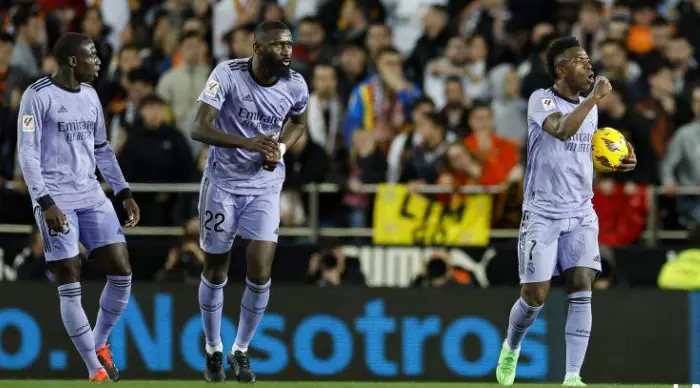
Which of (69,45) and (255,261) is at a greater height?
(69,45)

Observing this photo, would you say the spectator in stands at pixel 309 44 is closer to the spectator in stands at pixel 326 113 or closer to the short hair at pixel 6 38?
the spectator in stands at pixel 326 113

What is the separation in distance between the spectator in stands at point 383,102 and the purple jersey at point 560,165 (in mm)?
5711

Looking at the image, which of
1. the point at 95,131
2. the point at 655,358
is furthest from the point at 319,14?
the point at 95,131

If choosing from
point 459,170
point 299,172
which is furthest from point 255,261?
point 459,170

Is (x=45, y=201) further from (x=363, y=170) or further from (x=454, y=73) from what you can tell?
(x=454, y=73)

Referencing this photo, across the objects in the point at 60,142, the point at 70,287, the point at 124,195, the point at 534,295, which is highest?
the point at 60,142

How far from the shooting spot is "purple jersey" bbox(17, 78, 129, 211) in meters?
13.2

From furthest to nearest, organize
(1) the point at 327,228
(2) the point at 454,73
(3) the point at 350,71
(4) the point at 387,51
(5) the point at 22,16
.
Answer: (5) the point at 22,16
(2) the point at 454,73
(3) the point at 350,71
(4) the point at 387,51
(1) the point at 327,228

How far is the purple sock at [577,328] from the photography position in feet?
44.6

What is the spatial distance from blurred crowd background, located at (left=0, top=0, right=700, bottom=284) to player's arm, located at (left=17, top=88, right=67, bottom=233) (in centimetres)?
468

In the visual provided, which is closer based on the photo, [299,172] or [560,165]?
[560,165]

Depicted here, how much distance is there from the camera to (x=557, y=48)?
1359cm

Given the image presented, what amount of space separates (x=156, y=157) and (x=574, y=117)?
6879 millimetres

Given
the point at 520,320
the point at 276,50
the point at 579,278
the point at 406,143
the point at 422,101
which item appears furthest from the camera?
the point at 406,143
